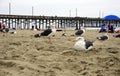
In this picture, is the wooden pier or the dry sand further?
the wooden pier

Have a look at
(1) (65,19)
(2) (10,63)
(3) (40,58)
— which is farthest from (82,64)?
(1) (65,19)

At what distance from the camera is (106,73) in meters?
6.21

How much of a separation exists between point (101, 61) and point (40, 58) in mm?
1413

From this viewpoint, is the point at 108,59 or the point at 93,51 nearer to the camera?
the point at 108,59

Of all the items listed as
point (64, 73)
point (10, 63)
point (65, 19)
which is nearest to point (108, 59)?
point (64, 73)

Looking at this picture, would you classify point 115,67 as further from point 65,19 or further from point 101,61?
point 65,19

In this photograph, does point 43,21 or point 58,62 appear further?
point 43,21

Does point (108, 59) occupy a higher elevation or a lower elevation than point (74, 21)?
higher

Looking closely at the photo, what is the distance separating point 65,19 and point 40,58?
5446cm

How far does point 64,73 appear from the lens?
6133 mm

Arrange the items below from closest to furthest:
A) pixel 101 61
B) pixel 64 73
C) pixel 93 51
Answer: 1. pixel 64 73
2. pixel 101 61
3. pixel 93 51

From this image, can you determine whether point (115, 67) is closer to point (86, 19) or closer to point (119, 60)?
point (119, 60)

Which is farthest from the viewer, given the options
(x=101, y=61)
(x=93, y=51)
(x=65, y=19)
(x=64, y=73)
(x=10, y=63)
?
(x=65, y=19)

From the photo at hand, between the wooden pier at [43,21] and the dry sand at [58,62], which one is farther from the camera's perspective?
the wooden pier at [43,21]
